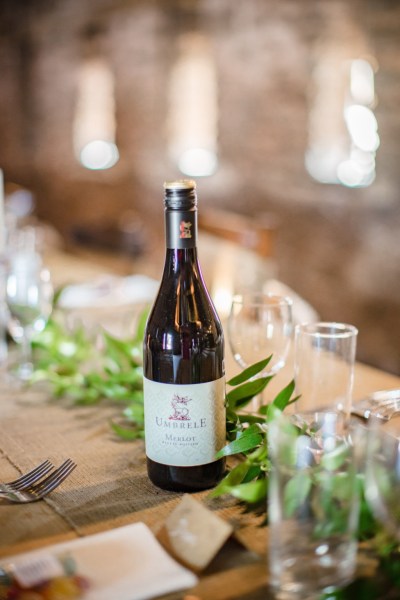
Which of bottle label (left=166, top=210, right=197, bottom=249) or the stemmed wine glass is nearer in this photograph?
bottle label (left=166, top=210, right=197, bottom=249)

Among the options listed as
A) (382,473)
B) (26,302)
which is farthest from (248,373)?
(26,302)

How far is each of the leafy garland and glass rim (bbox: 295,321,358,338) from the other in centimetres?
9

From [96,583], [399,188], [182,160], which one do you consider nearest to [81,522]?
[96,583]

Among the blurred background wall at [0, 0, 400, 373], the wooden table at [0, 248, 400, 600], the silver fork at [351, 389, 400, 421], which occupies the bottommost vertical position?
the wooden table at [0, 248, 400, 600]

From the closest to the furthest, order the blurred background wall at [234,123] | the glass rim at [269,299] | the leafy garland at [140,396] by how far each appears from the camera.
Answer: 1. the leafy garland at [140,396]
2. the glass rim at [269,299]
3. the blurred background wall at [234,123]

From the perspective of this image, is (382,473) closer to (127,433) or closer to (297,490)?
(297,490)

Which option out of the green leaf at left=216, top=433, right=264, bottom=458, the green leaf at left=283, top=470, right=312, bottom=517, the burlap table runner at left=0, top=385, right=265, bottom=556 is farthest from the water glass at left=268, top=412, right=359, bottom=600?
the green leaf at left=216, top=433, right=264, bottom=458

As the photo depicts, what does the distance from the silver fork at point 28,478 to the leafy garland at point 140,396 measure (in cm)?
15

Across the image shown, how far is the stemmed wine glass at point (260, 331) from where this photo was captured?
1.12 m

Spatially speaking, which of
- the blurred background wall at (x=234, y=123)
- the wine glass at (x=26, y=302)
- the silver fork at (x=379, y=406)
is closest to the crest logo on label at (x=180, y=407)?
the silver fork at (x=379, y=406)

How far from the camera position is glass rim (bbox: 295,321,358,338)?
1.07 m

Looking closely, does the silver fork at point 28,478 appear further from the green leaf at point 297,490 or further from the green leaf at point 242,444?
the green leaf at point 297,490

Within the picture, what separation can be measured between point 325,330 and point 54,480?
0.44 m

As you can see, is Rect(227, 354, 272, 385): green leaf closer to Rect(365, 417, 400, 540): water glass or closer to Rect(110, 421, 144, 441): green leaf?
Rect(110, 421, 144, 441): green leaf
